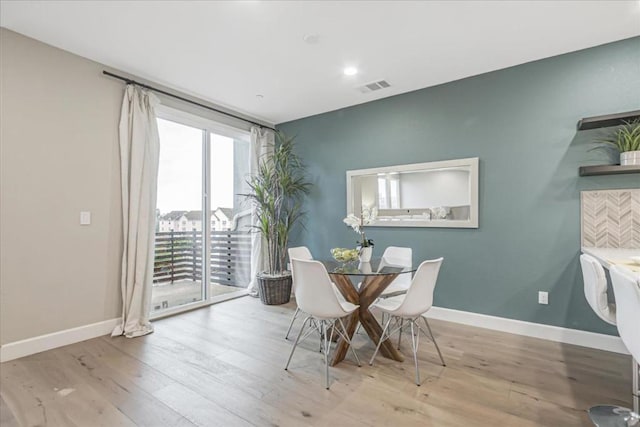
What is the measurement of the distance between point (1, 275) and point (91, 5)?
223 centimetres

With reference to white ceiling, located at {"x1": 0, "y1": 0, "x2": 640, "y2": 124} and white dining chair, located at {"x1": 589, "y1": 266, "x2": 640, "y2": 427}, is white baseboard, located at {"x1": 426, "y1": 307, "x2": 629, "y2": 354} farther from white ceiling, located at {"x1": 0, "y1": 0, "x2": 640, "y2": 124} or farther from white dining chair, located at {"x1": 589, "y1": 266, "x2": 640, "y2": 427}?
white ceiling, located at {"x1": 0, "y1": 0, "x2": 640, "y2": 124}

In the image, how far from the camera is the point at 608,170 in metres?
2.59

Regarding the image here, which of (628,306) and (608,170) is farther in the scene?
(608,170)

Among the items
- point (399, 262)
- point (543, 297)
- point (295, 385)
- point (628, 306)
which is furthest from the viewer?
point (399, 262)

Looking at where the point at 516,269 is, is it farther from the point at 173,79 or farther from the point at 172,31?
the point at 173,79

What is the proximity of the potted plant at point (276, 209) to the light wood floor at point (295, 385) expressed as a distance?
1.22 metres

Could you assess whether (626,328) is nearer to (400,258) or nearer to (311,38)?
(400,258)

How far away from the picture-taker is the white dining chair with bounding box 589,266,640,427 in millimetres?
1397

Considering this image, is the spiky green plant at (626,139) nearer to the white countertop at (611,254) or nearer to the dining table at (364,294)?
the white countertop at (611,254)

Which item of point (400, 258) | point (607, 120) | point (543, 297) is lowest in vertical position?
point (543, 297)

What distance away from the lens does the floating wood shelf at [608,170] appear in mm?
2516

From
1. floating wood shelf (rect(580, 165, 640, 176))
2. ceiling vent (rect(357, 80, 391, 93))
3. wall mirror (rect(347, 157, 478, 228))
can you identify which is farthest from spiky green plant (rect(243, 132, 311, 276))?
floating wood shelf (rect(580, 165, 640, 176))

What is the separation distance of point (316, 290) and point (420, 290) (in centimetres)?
74

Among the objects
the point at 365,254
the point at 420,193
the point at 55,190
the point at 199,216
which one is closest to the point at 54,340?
the point at 55,190
